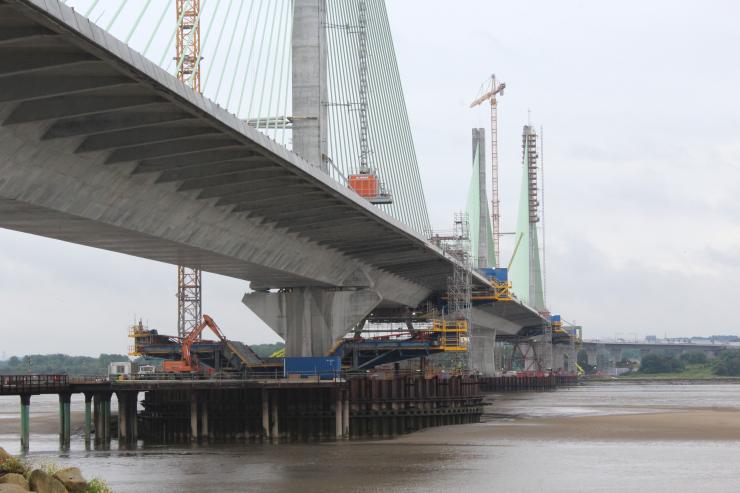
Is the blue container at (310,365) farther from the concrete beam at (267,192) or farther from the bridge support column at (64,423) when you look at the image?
the concrete beam at (267,192)

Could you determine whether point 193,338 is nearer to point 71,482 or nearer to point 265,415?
point 265,415

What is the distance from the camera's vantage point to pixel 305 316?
62.1 metres

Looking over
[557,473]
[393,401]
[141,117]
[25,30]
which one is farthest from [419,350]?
[25,30]

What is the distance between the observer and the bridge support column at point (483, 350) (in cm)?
13250

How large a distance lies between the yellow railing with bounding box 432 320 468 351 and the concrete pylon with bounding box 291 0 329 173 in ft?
71.2

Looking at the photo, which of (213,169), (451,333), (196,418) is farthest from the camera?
(451,333)

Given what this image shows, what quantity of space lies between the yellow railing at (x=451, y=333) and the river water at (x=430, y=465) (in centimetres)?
1441

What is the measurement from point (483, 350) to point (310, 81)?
8902 cm

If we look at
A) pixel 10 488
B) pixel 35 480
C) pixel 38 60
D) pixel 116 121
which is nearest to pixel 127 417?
pixel 116 121

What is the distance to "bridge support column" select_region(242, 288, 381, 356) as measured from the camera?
61.5 m

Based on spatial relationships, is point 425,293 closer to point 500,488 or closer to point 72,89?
point 500,488

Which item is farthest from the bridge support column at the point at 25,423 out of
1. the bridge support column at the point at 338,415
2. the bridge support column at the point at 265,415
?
the bridge support column at the point at 338,415

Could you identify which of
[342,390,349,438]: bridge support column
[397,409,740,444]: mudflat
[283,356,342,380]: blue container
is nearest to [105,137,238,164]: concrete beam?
[342,390,349,438]: bridge support column

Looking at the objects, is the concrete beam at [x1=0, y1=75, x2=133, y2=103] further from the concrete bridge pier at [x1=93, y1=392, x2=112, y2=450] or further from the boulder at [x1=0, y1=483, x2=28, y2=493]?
the concrete bridge pier at [x1=93, y1=392, x2=112, y2=450]
